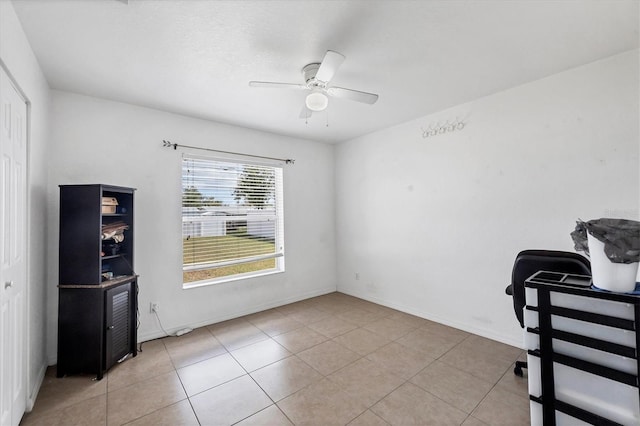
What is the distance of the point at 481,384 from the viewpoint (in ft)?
6.98

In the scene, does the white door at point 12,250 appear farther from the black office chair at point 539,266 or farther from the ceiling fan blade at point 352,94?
the black office chair at point 539,266

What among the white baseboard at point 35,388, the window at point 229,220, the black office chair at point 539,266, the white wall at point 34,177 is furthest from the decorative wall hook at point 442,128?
the white baseboard at point 35,388

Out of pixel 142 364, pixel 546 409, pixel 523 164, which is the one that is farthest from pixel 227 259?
pixel 523 164

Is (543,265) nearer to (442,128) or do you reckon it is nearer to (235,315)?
(442,128)

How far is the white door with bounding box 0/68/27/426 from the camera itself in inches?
59.0

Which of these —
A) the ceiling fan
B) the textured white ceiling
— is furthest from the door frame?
the ceiling fan

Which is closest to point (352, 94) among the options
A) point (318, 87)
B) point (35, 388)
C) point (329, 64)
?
point (318, 87)

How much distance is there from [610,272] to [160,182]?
143 inches

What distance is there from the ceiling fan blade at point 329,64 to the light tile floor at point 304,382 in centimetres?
234

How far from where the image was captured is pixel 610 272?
1.19 metres

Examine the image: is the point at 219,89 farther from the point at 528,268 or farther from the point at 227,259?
the point at 528,268

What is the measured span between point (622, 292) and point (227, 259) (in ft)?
11.5

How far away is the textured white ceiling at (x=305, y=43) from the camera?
5.33 ft

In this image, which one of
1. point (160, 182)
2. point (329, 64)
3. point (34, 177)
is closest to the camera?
point (329, 64)
